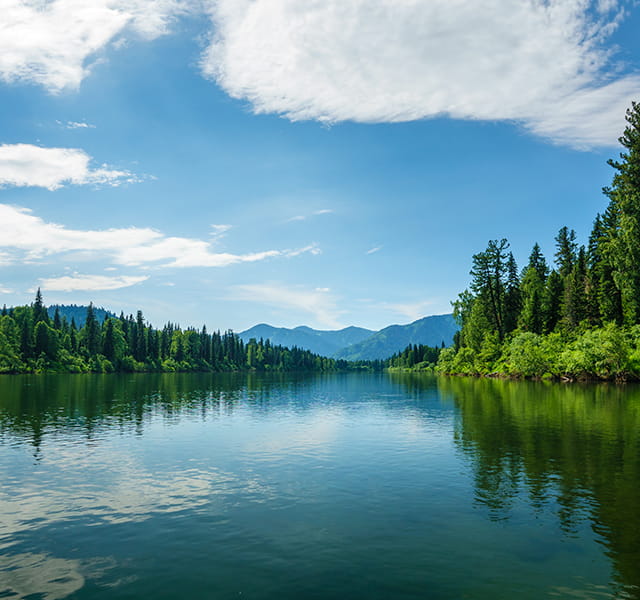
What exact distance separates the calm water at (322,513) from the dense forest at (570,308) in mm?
49218

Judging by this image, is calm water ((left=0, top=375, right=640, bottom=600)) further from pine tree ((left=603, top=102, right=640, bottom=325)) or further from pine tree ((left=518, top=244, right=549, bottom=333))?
pine tree ((left=518, top=244, right=549, bottom=333))

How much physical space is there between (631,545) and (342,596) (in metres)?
9.45

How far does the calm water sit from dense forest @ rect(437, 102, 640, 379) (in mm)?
49218

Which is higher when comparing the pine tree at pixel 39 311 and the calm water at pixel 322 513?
the pine tree at pixel 39 311

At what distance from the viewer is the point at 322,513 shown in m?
17.8

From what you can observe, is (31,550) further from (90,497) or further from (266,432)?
(266,432)

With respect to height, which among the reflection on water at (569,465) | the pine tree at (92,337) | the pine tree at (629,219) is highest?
the pine tree at (629,219)

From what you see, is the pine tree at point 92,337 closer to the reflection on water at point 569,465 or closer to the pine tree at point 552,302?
the pine tree at point 552,302

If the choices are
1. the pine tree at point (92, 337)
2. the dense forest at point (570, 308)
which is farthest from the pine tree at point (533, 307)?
the pine tree at point (92, 337)

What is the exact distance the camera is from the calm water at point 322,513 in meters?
12.3

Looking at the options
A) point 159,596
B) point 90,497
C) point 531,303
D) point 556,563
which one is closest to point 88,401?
point 90,497

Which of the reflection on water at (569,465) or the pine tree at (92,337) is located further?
the pine tree at (92,337)

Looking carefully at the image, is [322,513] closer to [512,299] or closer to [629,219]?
[629,219]

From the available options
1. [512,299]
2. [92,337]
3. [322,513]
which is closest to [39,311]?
[92,337]
